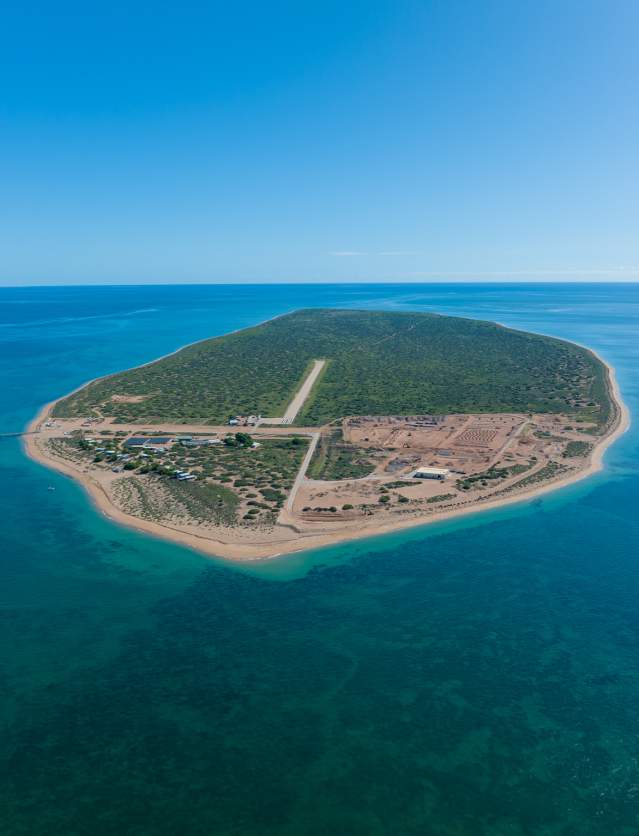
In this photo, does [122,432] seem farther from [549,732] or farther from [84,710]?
[549,732]

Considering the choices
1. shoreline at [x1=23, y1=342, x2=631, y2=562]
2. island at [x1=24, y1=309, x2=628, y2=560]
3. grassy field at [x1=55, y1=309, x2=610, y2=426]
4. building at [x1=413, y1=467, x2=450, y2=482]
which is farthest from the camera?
grassy field at [x1=55, y1=309, x2=610, y2=426]

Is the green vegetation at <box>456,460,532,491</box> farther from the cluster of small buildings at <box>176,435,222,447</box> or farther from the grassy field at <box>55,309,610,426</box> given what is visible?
the cluster of small buildings at <box>176,435,222,447</box>

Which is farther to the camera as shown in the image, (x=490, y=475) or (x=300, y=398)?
(x=300, y=398)

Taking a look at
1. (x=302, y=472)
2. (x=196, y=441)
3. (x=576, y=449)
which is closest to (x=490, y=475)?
(x=576, y=449)

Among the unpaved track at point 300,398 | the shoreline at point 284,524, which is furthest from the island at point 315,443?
the unpaved track at point 300,398

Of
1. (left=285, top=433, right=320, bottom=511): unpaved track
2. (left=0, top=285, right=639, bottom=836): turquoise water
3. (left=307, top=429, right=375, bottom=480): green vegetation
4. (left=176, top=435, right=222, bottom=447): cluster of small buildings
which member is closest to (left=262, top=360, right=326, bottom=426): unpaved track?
(left=285, top=433, right=320, bottom=511): unpaved track

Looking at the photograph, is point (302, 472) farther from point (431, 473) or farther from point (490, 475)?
point (490, 475)
